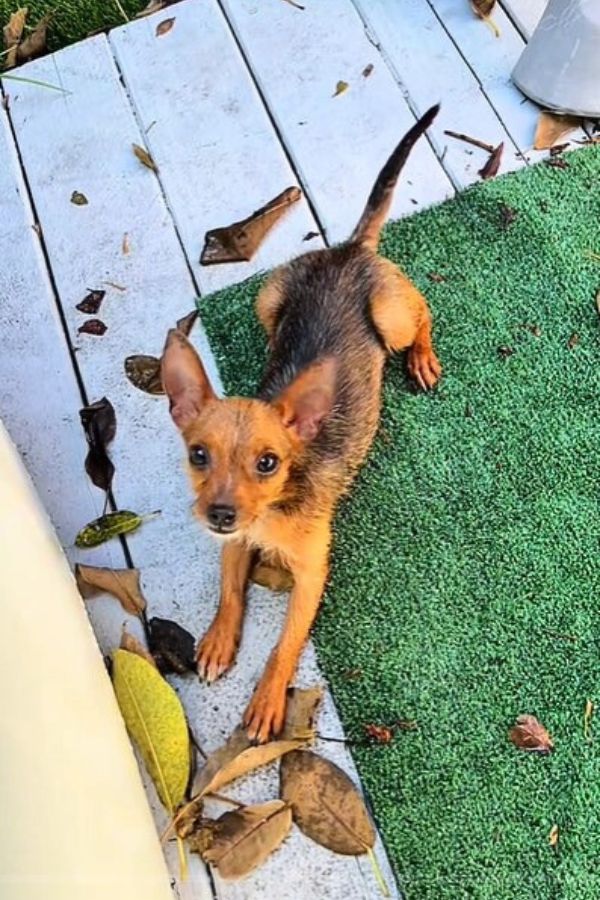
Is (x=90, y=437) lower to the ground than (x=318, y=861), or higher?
higher

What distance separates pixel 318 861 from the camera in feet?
7.55

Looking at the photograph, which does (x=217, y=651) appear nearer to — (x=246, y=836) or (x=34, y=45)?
(x=246, y=836)

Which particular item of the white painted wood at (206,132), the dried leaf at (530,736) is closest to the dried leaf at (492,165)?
the white painted wood at (206,132)

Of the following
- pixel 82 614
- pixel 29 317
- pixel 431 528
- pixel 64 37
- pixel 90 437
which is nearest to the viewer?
pixel 82 614

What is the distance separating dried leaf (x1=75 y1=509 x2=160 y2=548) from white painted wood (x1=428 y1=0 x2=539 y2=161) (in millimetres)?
1638

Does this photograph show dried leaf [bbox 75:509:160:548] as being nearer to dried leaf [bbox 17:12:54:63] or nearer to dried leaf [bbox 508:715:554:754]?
dried leaf [bbox 508:715:554:754]

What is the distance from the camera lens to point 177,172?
342cm

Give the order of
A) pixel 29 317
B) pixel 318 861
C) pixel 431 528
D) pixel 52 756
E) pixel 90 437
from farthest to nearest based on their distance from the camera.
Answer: pixel 29 317 < pixel 90 437 < pixel 431 528 < pixel 318 861 < pixel 52 756

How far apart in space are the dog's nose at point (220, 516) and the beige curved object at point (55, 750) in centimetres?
31

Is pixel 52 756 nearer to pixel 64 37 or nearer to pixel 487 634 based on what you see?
pixel 487 634

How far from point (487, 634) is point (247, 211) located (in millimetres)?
1485

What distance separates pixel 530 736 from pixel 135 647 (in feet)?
3.00

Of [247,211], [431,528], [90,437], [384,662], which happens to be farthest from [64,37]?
[384,662]

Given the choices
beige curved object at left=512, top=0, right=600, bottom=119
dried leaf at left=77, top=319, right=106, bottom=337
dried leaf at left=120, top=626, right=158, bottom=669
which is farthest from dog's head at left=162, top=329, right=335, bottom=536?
beige curved object at left=512, top=0, right=600, bottom=119
